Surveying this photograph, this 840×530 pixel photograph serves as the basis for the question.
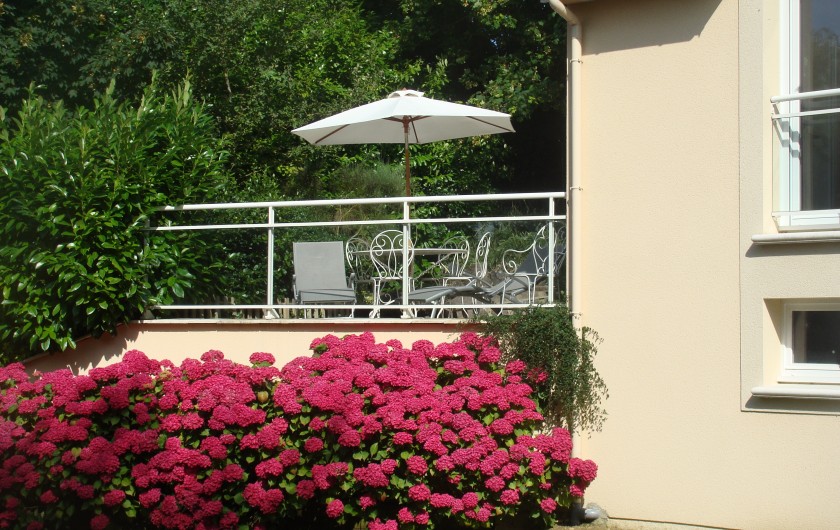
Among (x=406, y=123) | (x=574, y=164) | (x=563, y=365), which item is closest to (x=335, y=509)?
(x=563, y=365)

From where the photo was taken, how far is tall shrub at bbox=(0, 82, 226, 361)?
795 centimetres

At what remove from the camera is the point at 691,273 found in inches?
253

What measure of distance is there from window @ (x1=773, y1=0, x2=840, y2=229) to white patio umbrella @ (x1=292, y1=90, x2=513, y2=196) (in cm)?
315

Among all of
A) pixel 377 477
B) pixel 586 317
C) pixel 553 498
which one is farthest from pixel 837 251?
pixel 377 477

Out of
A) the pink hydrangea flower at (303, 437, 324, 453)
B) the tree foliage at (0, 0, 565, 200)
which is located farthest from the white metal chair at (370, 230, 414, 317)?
the tree foliage at (0, 0, 565, 200)

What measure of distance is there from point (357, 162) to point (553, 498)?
7.61m

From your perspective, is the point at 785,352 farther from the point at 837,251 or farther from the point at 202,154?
the point at 202,154

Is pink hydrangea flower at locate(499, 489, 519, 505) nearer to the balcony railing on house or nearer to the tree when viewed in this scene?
the balcony railing on house

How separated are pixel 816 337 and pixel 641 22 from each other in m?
2.63

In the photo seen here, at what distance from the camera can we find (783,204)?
6289 mm

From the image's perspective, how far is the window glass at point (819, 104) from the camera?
616cm

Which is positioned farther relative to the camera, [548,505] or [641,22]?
[641,22]

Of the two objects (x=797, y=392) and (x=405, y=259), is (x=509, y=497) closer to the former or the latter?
(x=797, y=392)

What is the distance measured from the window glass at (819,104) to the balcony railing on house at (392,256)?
6.08 ft
